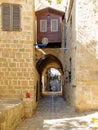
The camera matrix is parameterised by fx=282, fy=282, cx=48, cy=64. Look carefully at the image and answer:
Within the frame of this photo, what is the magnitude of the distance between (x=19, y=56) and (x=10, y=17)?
1.75 m

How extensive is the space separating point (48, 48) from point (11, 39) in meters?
9.23

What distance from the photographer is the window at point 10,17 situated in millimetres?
11953

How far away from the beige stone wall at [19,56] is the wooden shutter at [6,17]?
19 cm

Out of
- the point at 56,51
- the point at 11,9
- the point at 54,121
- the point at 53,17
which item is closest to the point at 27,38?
the point at 11,9

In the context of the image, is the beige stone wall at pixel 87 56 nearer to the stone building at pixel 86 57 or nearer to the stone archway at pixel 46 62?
the stone building at pixel 86 57

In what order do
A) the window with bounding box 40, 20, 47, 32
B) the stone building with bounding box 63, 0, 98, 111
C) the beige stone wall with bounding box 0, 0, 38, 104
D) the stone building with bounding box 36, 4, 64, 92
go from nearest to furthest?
the beige stone wall with bounding box 0, 0, 38, 104 → the stone building with bounding box 63, 0, 98, 111 → the stone building with bounding box 36, 4, 64, 92 → the window with bounding box 40, 20, 47, 32

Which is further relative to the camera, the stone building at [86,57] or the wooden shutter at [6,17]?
the stone building at [86,57]

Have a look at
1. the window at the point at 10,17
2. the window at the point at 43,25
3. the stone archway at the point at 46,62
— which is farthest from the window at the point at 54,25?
the window at the point at 10,17

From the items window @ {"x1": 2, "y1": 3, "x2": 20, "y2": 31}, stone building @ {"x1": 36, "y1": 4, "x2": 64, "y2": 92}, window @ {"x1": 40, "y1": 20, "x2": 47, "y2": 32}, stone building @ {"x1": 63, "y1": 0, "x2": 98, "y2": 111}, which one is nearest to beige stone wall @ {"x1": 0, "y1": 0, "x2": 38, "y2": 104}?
window @ {"x1": 2, "y1": 3, "x2": 20, "y2": 31}

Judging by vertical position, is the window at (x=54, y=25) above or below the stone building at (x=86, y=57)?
above

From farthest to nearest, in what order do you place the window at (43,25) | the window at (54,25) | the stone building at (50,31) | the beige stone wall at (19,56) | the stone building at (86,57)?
the window at (43,25) < the window at (54,25) < the stone building at (50,31) < the stone building at (86,57) < the beige stone wall at (19,56)

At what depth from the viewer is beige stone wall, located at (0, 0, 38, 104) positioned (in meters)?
11.9

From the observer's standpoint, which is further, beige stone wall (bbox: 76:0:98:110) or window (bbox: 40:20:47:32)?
window (bbox: 40:20:47:32)

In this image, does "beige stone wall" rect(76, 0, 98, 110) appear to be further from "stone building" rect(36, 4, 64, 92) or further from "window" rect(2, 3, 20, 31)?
"stone building" rect(36, 4, 64, 92)
